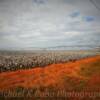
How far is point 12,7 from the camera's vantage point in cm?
353

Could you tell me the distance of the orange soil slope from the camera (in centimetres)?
332

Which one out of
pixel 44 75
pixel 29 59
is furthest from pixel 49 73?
pixel 29 59

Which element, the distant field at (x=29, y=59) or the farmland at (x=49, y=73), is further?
the distant field at (x=29, y=59)

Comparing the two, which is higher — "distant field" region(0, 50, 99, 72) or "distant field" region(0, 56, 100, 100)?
"distant field" region(0, 50, 99, 72)

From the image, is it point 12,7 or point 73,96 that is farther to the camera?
point 12,7

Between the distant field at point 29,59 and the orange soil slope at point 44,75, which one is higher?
the distant field at point 29,59

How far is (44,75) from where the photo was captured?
3.37m

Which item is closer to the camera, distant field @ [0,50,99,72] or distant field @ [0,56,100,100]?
distant field @ [0,56,100,100]

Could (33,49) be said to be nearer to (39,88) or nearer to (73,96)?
(39,88)

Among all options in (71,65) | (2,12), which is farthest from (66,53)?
(2,12)

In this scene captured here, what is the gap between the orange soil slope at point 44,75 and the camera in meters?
3.32

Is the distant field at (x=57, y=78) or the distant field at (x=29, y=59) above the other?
the distant field at (x=29, y=59)

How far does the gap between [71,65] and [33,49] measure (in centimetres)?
62

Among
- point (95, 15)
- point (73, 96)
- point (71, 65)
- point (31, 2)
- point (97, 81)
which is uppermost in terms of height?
point (31, 2)
